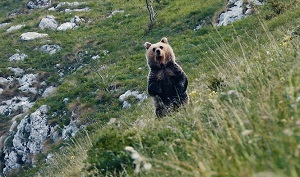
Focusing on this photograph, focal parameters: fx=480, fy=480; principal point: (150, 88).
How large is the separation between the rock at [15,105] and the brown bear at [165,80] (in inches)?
662

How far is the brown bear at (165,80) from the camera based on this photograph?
1121 centimetres

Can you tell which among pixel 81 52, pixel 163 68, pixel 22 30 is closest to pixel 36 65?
pixel 81 52

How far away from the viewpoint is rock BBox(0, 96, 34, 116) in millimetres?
27259

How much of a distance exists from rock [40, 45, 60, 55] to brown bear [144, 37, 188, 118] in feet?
77.8

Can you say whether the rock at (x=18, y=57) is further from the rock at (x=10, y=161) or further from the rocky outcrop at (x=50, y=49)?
the rock at (x=10, y=161)

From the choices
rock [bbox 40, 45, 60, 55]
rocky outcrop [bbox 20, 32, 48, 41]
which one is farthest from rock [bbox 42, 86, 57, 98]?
rocky outcrop [bbox 20, 32, 48, 41]

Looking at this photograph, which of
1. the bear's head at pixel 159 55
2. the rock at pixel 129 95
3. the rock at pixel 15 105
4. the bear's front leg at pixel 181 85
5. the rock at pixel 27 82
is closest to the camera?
the bear's front leg at pixel 181 85

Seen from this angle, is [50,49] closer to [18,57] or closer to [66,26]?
[18,57]

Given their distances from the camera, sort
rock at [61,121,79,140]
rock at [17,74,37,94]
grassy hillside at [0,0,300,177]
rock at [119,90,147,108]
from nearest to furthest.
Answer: grassy hillside at [0,0,300,177] < rock at [119,90,147,108] < rock at [61,121,79,140] < rock at [17,74,37,94]

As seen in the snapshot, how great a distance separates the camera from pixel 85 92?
992 inches

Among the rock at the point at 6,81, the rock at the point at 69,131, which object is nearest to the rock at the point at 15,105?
the rock at the point at 6,81

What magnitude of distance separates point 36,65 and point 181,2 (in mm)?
11349

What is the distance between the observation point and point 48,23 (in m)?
40.3

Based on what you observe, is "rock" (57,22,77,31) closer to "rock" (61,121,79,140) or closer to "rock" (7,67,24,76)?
"rock" (7,67,24,76)
